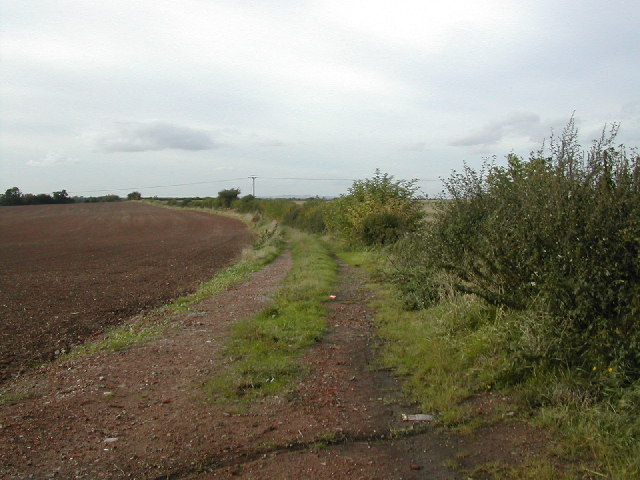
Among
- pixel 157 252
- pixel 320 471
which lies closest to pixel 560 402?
pixel 320 471

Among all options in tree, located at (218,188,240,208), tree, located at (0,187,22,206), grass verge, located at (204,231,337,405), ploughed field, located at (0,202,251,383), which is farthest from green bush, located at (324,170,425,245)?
tree, located at (0,187,22,206)

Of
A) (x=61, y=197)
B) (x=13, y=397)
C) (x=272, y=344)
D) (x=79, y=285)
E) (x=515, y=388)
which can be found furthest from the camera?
(x=61, y=197)

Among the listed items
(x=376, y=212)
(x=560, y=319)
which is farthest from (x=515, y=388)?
(x=376, y=212)

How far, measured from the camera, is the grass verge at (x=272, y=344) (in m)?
5.86

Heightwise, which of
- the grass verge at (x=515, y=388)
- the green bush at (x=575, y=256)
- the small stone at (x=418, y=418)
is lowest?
the small stone at (x=418, y=418)

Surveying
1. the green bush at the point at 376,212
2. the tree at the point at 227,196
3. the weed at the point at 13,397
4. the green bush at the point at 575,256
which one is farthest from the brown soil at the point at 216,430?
the tree at the point at 227,196

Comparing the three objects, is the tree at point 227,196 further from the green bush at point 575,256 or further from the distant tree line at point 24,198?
the green bush at point 575,256

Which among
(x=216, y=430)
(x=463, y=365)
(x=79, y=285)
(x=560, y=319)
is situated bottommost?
(x=79, y=285)

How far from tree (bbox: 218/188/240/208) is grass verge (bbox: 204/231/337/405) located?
64628 mm

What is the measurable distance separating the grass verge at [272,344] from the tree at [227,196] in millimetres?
64628

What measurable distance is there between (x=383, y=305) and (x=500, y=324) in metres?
3.94

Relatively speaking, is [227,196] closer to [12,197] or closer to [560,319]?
[12,197]

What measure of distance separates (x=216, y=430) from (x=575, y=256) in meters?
3.45

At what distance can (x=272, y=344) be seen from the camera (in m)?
7.50
